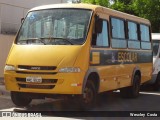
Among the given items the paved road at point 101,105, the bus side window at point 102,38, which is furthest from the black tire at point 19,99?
the bus side window at point 102,38

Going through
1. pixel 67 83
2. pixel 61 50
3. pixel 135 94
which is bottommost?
pixel 135 94

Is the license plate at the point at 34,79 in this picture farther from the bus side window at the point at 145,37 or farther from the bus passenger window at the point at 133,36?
the bus side window at the point at 145,37

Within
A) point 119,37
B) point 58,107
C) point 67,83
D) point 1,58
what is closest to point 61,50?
point 67,83

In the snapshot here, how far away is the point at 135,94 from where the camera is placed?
14930mm

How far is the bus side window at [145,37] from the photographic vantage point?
1562 centimetres

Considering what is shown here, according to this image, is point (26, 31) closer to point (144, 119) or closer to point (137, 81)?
point (144, 119)

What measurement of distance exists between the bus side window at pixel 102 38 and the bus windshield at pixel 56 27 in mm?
429

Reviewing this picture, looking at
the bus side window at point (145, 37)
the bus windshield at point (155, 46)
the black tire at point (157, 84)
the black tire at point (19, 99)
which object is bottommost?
the black tire at point (157, 84)

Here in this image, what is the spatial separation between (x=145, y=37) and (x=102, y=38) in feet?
15.3

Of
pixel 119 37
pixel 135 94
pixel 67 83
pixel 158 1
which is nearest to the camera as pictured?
pixel 67 83

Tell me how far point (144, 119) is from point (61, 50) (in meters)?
2.50

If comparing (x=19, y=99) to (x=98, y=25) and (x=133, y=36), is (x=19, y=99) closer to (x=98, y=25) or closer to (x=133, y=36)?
(x=98, y=25)

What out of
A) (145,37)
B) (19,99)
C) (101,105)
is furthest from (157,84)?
(19,99)

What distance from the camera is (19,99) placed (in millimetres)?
11250
